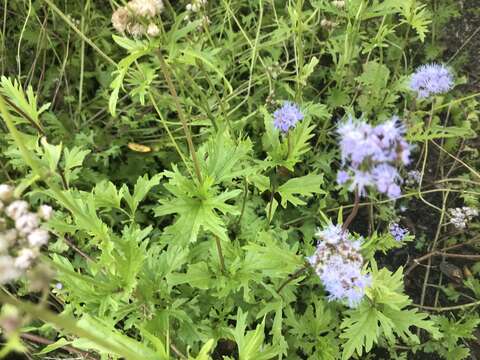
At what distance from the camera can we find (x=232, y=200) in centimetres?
285

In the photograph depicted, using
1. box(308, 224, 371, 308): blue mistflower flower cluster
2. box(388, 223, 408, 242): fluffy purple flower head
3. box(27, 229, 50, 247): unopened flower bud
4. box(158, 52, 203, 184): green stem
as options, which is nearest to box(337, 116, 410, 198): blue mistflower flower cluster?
box(308, 224, 371, 308): blue mistflower flower cluster

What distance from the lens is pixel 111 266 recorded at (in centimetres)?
186

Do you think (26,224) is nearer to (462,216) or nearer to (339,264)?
(339,264)

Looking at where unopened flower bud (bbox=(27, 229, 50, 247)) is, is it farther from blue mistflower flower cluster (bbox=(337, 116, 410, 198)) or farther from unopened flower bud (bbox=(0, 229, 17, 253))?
blue mistflower flower cluster (bbox=(337, 116, 410, 198))

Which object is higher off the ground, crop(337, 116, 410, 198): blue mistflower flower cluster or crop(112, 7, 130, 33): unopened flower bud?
crop(112, 7, 130, 33): unopened flower bud

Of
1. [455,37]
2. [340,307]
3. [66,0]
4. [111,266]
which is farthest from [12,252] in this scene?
[455,37]

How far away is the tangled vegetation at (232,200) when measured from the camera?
1.65 metres

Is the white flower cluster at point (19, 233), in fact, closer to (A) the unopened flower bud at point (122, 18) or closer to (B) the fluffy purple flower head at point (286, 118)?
(A) the unopened flower bud at point (122, 18)

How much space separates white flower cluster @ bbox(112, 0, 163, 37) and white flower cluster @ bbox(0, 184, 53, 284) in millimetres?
661

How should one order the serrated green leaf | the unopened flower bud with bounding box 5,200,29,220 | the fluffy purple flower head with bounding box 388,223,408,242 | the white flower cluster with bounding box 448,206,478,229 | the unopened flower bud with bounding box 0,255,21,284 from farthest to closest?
the white flower cluster with bounding box 448,206,478,229 → the fluffy purple flower head with bounding box 388,223,408,242 → the serrated green leaf → the unopened flower bud with bounding box 5,200,29,220 → the unopened flower bud with bounding box 0,255,21,284

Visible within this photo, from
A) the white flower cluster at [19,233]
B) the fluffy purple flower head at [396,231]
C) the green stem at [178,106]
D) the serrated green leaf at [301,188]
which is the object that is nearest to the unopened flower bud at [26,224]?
the white flower cluster at [19,233]

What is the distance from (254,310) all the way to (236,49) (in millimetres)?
1854

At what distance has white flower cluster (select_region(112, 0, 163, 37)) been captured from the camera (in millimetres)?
1581

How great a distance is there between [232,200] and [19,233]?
1.65m
